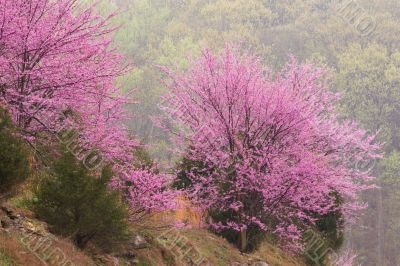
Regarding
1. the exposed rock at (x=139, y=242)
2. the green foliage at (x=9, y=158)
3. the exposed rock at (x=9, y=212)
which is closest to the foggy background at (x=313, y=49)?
the exposed rock at (x=139, y=242)

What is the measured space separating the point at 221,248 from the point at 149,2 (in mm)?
68459

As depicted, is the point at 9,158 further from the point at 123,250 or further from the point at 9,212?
the point at 123,250

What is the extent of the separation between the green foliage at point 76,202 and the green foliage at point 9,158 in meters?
0.55

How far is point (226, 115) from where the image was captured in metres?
12.3

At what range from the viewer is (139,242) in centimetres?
927

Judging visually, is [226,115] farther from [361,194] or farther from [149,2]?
[149,2]

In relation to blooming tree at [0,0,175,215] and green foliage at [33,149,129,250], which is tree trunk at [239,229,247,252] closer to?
blooming tree at [0,0,175,215]

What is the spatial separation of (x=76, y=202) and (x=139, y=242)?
8.51ft

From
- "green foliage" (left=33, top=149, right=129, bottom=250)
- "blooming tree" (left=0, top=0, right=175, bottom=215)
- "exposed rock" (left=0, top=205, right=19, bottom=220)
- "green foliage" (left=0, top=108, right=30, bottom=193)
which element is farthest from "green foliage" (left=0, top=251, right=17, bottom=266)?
"blooming tree" (left=0, top=0, right=175, bottom=215)

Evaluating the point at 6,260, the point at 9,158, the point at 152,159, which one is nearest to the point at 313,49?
the point at 152,159

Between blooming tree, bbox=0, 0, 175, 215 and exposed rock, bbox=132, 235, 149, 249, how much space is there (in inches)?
25.9

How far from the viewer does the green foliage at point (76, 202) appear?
7000 mm

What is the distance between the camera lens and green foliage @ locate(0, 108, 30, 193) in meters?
6.29

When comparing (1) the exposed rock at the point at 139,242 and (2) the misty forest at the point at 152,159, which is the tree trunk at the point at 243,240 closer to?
(2) the misty forest at the point at 152,159
